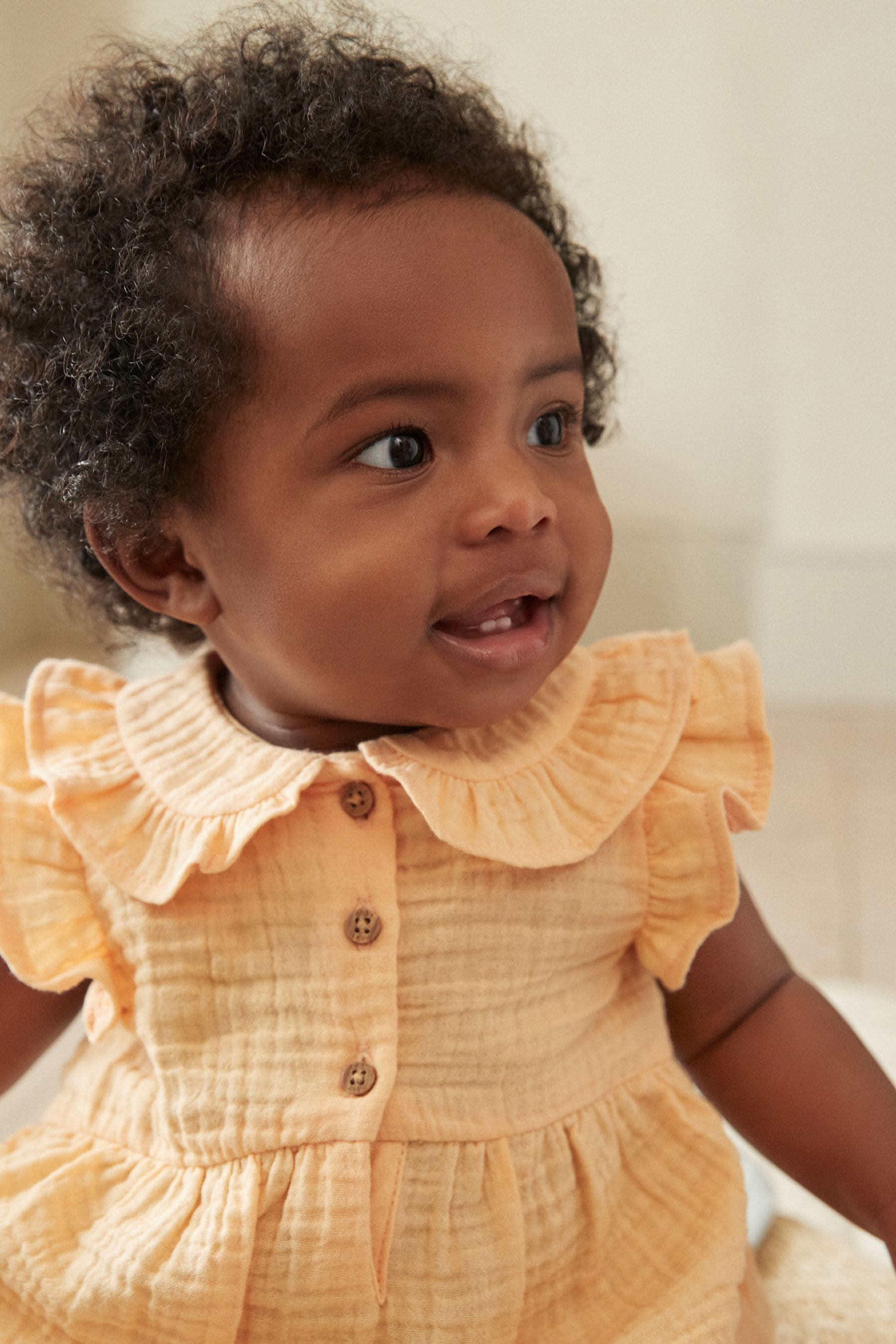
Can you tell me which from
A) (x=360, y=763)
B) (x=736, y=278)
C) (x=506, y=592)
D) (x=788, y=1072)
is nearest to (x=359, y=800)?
(x=360, y=763)

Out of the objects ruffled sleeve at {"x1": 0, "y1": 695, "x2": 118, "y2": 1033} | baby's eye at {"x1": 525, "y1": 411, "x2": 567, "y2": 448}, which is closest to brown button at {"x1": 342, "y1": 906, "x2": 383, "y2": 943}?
ruffled sleeve at {"x1": 0, "y1": 695, "x2": 118, "y2": 1033}

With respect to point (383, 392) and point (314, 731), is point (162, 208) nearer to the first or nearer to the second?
point (383, 392)

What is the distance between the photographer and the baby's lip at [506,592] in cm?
61

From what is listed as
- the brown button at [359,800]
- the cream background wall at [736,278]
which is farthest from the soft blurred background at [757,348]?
the brown button at [359,800]

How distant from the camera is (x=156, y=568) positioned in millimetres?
700

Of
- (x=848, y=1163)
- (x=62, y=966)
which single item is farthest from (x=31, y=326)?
(x=848, y=1163)

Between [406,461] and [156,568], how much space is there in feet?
0.53

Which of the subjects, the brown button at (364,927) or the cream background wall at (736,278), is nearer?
the brown button at (364,927)

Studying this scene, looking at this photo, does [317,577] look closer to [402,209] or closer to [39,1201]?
[402,209]

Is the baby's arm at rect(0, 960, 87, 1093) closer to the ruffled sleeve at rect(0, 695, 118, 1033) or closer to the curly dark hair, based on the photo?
the ruffled sleeve at rect(0, 695, 118, 1033)

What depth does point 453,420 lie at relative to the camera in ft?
1.98

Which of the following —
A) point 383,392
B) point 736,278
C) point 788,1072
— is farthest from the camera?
point 736,278

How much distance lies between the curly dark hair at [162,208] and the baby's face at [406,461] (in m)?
0.02

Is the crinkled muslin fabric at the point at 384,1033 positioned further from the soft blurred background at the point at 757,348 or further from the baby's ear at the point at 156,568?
the soft blurred background at the point at 757,348
